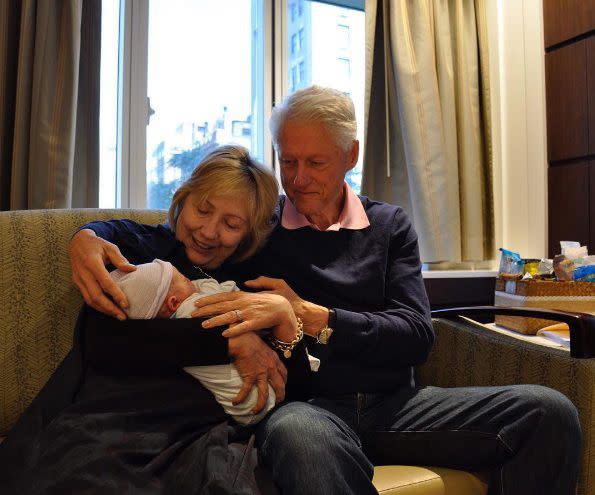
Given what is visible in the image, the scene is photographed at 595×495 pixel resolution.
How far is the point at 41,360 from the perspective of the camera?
1461 millimetres

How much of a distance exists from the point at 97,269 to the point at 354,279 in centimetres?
63

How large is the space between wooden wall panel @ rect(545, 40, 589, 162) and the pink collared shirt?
4.51 feet

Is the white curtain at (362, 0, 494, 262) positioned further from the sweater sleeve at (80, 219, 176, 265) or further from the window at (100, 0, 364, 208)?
the sweater sleeve at (80, 219, 176, 265)

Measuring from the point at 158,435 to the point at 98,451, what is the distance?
0.40 ft

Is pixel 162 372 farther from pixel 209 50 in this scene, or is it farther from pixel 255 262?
pixel 209 50

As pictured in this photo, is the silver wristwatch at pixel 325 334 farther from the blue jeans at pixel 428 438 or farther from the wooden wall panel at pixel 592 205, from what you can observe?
the wooden wall panel at pixel 592 205

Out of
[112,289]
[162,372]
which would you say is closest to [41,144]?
[112,289]

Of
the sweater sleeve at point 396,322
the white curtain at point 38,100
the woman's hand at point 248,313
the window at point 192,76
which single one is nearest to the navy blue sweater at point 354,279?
the sweater sleeve at point 396,322

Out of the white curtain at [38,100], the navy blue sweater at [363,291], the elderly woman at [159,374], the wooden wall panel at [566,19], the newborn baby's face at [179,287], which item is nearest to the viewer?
the elderly woman at [159,374]

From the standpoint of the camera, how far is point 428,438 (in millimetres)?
1349

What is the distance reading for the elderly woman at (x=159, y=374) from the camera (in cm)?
107

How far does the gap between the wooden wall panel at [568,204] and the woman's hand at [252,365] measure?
1.79 m

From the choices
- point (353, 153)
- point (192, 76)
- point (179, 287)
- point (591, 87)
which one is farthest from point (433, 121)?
point (179, 287)

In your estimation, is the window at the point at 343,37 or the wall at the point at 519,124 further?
the window at the point at 343,37
